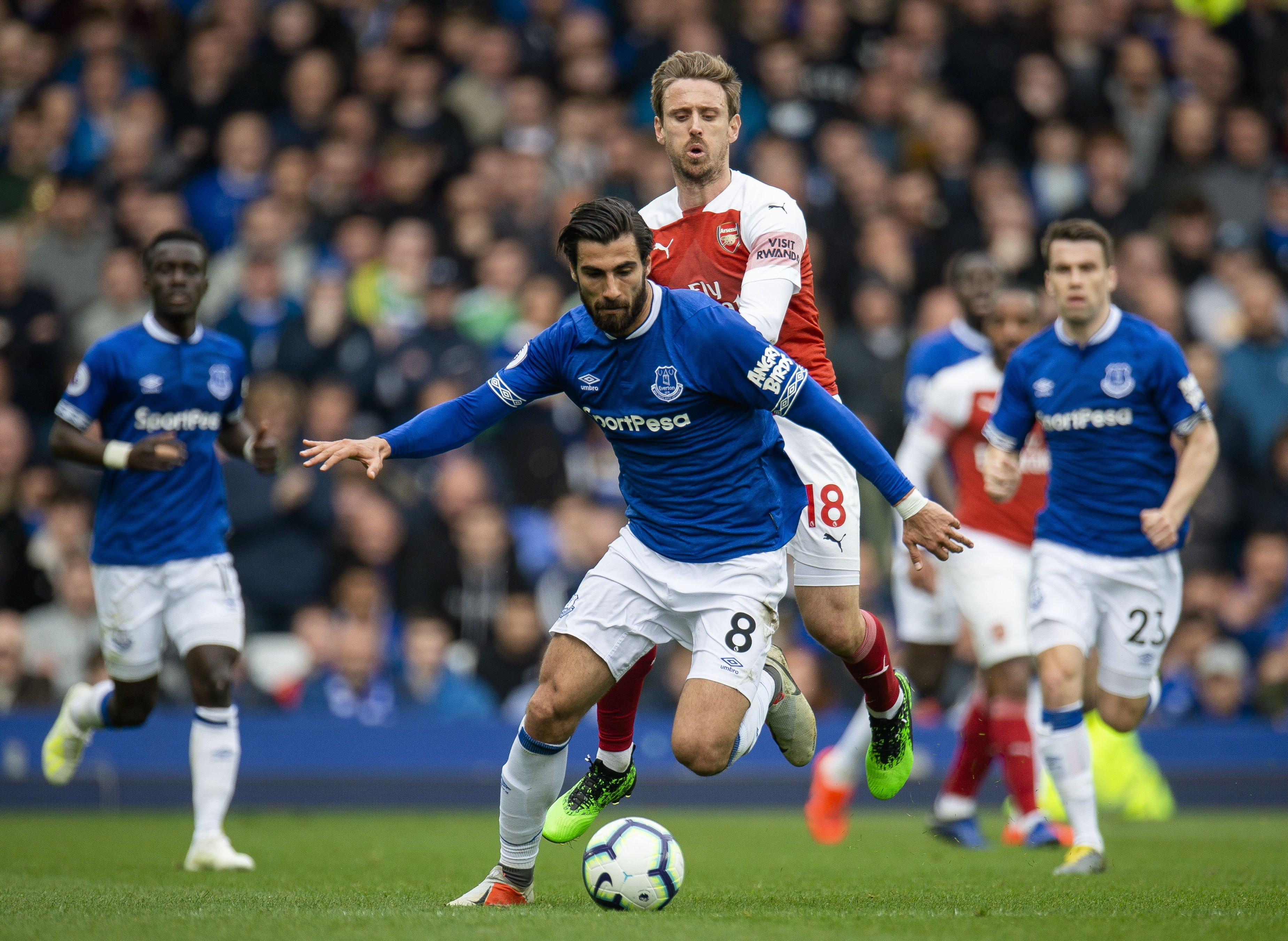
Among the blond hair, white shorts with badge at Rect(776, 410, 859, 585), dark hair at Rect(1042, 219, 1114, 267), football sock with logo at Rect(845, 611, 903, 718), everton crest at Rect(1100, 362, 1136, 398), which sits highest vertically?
the blond hair

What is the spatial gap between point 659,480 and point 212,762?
128 inches

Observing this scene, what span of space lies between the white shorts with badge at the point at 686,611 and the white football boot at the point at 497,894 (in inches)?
37.0

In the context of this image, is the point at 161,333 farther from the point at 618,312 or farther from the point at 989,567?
the point at 989,567

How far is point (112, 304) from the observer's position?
1360 cm

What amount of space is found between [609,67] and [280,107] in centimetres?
340

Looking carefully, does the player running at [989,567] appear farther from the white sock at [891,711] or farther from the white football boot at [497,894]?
the white football boot at [497,894]

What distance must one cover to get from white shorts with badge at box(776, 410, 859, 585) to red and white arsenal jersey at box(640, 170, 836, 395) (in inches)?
11.2

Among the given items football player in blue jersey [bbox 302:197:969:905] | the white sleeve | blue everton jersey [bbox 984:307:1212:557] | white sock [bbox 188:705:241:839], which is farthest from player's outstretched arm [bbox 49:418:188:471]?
blue everton jersey [bbox 984:307:1212:557]

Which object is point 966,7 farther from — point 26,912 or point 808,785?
point 26,912

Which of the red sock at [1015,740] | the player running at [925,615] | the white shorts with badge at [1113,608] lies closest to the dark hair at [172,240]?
the player running at [925,615]

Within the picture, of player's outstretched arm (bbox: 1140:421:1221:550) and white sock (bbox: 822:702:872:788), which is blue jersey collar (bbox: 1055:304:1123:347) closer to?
player's outstretched arm (bbox: 1140:421:1221:550)

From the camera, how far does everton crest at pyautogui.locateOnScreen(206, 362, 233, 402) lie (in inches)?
330

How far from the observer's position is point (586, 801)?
6727mm

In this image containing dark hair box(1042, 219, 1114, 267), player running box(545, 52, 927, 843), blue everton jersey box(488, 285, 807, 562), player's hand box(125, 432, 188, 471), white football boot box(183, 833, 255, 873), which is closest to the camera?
blue everton jersey box(488, 285, 807, 562)
